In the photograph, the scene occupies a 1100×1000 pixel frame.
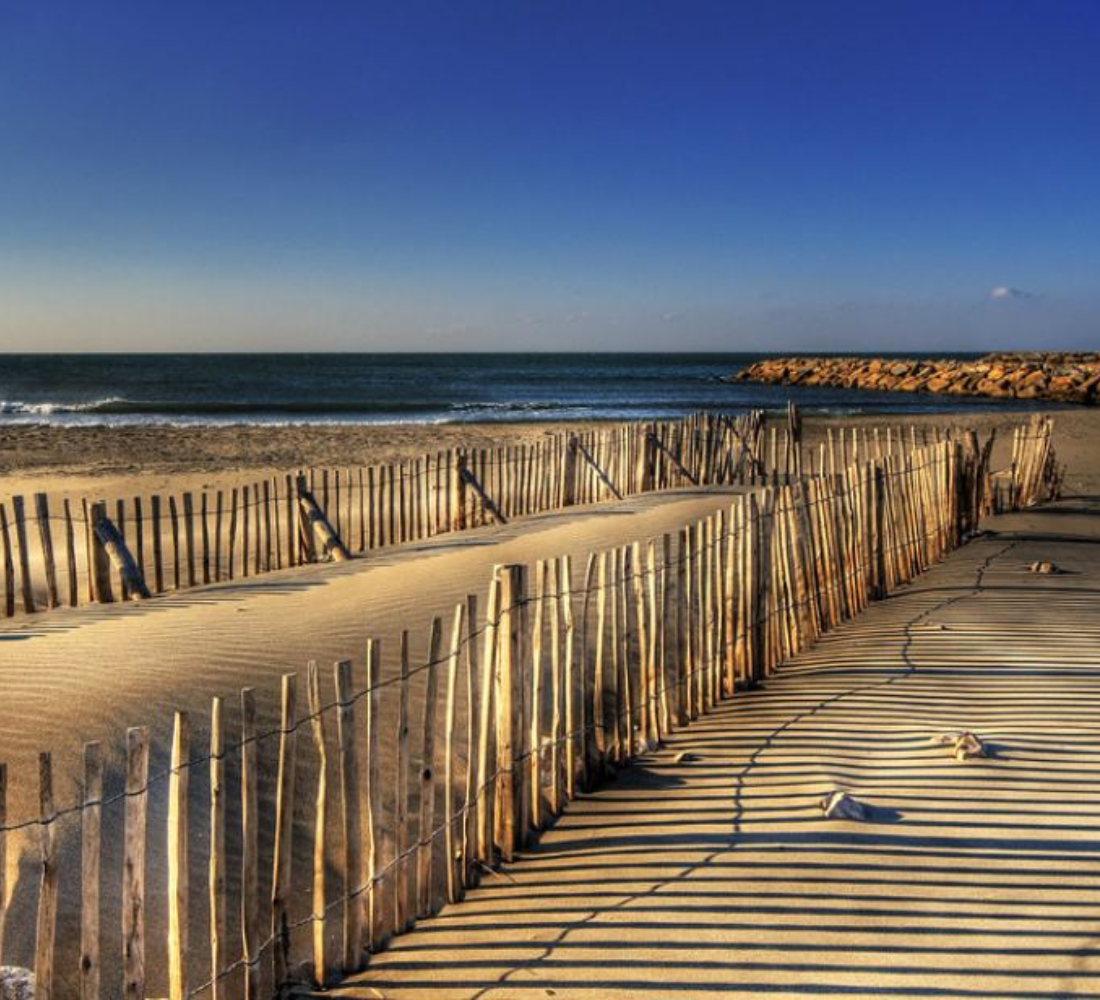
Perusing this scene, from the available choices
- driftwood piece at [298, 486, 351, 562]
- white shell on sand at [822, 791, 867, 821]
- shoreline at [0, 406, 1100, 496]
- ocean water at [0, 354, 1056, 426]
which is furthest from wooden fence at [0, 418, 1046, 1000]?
ocean water at [0, 354, 1056, 426]

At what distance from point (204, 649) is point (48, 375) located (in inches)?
2469

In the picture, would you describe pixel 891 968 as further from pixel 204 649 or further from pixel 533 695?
pixel 204 649

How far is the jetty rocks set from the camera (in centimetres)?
3838

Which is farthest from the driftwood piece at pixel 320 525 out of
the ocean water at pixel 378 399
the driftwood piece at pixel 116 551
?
the ocean water at pixel 378 399

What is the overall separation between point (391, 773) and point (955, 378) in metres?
44.9

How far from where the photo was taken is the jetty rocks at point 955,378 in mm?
38375

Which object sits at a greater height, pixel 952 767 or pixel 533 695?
pixel 533 695

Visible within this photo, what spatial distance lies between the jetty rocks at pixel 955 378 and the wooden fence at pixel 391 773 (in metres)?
35.3

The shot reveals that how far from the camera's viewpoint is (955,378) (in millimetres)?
44875

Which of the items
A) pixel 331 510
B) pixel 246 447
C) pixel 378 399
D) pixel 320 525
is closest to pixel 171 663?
pixel 320 525

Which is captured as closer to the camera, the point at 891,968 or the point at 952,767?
the point at 891,968

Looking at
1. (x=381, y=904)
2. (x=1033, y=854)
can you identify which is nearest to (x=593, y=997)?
(x=381, y=904)

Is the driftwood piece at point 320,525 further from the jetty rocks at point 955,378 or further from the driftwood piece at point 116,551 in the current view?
the jetty rocks at point 955,378

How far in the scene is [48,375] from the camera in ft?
199
